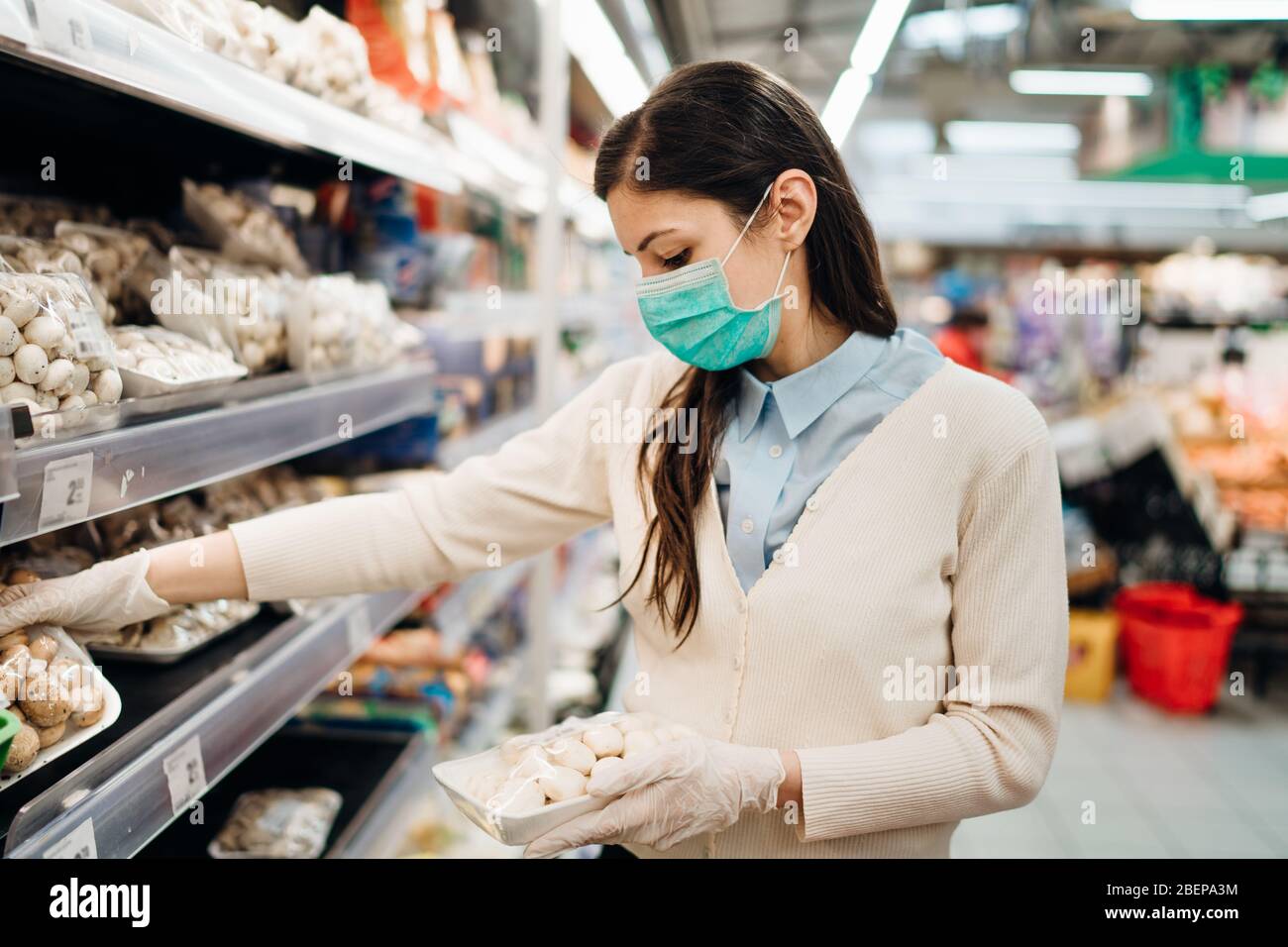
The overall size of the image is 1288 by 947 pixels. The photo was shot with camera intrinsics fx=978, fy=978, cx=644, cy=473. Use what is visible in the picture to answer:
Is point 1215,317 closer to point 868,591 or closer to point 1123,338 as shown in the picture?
point 1123,338

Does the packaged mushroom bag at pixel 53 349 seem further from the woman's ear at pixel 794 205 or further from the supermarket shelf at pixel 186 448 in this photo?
the woman's ear at pixel 794 205

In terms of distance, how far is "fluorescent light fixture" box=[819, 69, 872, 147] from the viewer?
4244mm

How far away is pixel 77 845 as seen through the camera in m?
1.05

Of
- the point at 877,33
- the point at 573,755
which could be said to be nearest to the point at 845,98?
the point at 877,33

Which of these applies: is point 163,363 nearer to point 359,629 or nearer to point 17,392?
point 17,392

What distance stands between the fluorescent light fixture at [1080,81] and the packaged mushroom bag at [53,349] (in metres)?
7.42

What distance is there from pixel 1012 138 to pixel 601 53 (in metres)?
9.72

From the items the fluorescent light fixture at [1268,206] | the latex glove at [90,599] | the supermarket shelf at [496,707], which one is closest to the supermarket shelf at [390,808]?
the supermarket shelf at [496,707]

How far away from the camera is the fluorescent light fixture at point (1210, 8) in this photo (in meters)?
4.45

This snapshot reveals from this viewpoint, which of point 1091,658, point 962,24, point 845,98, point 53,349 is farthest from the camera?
point 962,24

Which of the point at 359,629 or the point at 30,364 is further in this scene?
the point at 359,629

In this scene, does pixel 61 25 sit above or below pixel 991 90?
below

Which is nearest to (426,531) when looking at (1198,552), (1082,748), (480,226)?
(480,226)

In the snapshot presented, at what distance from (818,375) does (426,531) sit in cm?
67
